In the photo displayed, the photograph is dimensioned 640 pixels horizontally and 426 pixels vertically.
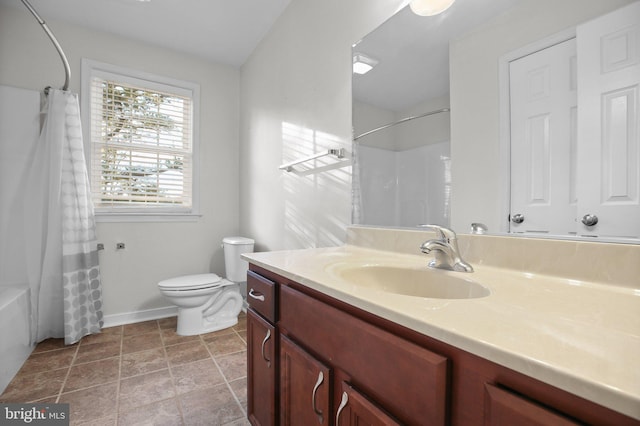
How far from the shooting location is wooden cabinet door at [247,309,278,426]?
1082 millimetres

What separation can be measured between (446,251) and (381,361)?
499 millimetres

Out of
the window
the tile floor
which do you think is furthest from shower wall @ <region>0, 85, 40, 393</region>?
the tile floor

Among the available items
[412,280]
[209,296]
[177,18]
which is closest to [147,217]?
[209,296]

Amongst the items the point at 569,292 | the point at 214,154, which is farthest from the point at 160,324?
the point at 569,292

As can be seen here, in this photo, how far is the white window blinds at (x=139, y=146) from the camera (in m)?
2.64

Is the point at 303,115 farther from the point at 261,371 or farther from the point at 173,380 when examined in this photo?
the point at 173,380

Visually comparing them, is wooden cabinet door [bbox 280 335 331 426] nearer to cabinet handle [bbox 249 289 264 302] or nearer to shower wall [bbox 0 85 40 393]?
cabinet handle [bbox 249 289 264 302]

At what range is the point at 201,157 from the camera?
307 cm

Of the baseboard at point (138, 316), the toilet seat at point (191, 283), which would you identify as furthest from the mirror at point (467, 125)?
the baseboard at point (138, 316)

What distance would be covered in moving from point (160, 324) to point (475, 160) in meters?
2.86

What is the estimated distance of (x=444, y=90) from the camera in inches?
45.8

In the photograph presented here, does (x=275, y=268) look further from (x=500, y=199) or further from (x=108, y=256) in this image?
(x=108, y=256)

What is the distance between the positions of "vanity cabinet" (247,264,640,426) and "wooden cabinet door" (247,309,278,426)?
0.03 meters

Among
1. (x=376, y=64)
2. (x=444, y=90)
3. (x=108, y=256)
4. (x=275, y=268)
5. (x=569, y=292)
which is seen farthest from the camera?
(x=108, y=256)
